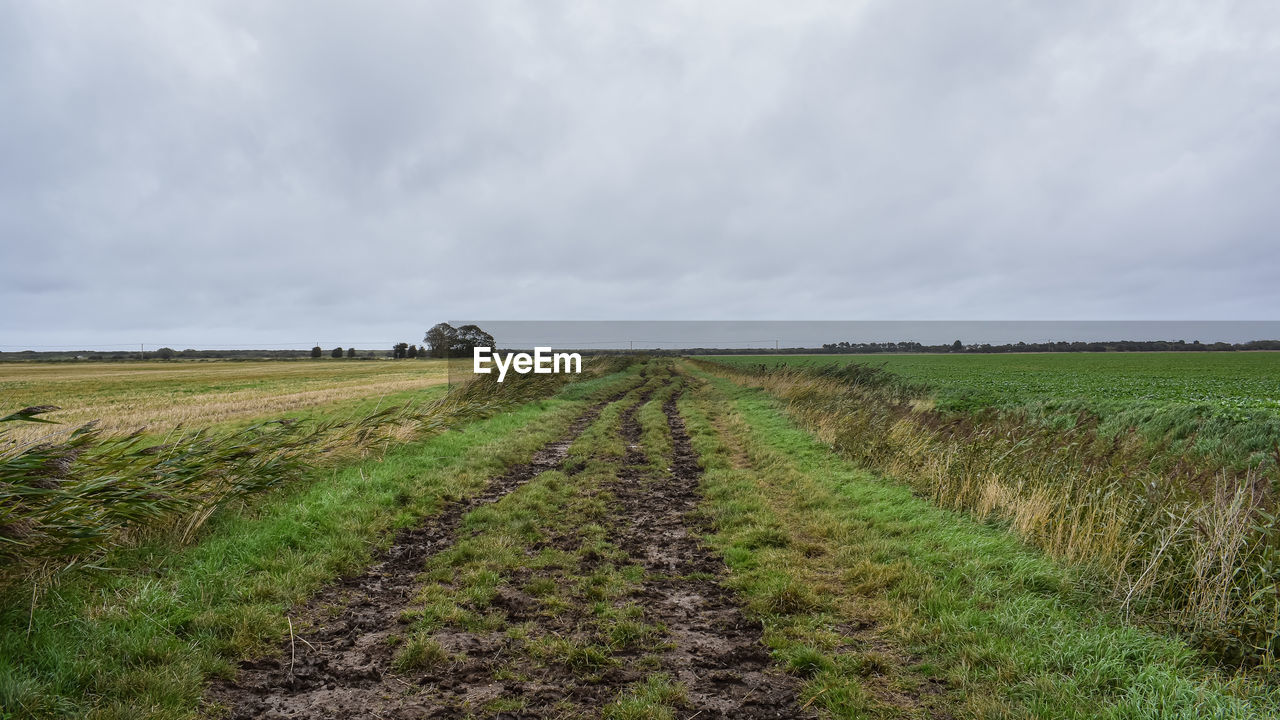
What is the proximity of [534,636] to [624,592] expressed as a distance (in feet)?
3.67

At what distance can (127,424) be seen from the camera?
17.4 meters

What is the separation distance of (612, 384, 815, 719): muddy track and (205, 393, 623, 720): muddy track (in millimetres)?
1925

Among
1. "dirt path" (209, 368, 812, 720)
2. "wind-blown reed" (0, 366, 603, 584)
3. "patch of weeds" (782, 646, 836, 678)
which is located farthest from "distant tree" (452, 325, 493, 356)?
"patch of weeds" (782, 646, 836, 678)

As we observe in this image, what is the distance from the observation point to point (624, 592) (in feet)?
18.3

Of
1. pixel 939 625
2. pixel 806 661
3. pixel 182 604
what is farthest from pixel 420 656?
pixel 939 625

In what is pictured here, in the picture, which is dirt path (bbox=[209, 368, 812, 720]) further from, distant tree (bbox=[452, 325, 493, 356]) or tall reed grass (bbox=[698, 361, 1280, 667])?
distant tree (bbox=[452, 325, 493, 356])

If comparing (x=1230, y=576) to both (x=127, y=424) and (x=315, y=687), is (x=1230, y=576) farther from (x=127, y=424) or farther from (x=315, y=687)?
(x=127, y=424)

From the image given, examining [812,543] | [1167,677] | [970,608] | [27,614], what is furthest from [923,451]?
[27,614]

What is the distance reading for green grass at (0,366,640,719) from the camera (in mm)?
3641

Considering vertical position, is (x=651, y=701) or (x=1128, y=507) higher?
(x=1128, y=507)

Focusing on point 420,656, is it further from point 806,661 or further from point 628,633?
point 806,661

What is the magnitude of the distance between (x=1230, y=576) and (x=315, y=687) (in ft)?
22.4

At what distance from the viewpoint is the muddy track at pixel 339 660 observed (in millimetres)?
3779

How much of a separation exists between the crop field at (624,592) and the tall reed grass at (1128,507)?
0.05 metres
